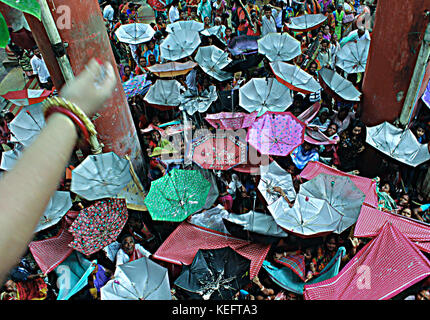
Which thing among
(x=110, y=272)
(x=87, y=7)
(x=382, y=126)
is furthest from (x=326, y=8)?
(x=110, y=272)

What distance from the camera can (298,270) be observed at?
5.36 metres

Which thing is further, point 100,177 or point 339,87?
point 339,87

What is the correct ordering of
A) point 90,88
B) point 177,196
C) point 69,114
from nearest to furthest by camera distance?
point 69,114, point 90,88, point 177,196

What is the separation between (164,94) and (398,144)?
5.35m

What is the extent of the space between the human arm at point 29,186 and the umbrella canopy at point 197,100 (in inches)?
252

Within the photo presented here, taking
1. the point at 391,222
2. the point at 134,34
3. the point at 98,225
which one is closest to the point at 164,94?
the point at 134,34

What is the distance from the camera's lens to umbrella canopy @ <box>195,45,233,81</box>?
893 centimetres

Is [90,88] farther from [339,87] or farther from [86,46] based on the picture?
[339,87]

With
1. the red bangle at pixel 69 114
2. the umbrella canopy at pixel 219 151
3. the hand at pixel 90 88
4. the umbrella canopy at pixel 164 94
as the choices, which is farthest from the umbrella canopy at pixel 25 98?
the red bangle at pixel 69 114

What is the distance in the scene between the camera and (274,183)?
643 centimetres

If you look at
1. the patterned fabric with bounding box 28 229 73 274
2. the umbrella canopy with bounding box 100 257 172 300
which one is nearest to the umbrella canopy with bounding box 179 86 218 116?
the patterned fabric with bounding box 28 229 73 274

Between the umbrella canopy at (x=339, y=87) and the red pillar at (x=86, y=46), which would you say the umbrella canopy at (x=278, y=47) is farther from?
the red pillar at (x=86, y=46)

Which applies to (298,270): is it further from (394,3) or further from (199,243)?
(394,3)

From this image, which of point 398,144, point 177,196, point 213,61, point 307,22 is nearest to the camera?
point 177,196
